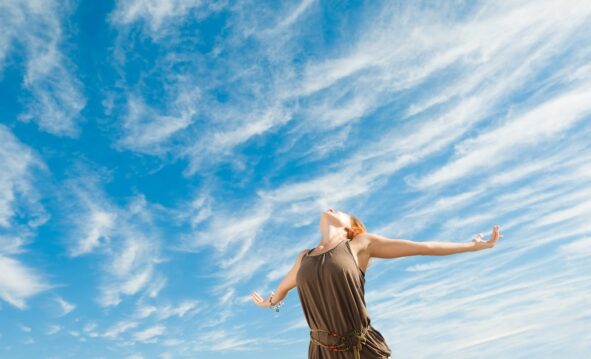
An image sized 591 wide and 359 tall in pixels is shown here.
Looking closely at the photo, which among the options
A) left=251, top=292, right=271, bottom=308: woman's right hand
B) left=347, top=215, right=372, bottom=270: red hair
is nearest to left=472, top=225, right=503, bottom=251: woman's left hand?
left=347, top=215, right=372, bottom=270: red hair

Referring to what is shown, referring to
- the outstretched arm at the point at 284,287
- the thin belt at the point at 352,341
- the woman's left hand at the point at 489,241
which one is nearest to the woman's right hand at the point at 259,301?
the outstretched arm at the point at 284,287

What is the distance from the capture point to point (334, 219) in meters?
8.67

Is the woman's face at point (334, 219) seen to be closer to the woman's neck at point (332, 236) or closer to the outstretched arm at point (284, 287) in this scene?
the woman's neck at point (332, 236)

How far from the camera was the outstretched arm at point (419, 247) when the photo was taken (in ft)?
26.6

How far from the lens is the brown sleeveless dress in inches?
295

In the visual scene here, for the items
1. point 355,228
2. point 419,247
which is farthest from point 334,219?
point 419,247

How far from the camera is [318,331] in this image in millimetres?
7812

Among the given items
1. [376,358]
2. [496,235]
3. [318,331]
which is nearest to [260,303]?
[318,331]

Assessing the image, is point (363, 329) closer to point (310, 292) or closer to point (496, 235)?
point (310, 292)

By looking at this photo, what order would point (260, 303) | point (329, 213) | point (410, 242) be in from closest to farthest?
point (410, 242) < point (329, 213) < point (260, 303)

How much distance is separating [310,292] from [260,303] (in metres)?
2.17

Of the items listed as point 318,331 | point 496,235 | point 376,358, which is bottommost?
point 376,358

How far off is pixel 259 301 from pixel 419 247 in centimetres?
314

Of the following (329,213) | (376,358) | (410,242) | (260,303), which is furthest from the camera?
(260,303)
